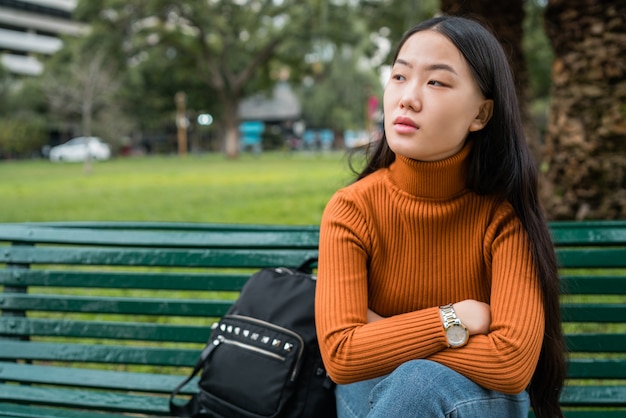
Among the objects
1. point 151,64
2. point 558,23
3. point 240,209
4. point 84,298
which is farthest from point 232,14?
point 84,298

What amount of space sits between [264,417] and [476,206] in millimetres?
801

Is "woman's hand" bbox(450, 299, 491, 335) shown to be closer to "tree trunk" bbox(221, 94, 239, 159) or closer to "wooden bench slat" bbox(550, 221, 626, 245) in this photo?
"wooden bench slat" bbox(550, 221, 626, 245)

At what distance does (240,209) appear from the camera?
909cm

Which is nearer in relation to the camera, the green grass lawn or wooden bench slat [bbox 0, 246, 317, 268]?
wooden bench slat [bbox 0, 246, 317, 268]

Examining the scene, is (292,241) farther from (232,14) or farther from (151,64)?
(151,64)

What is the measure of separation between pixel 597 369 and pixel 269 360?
1128mm

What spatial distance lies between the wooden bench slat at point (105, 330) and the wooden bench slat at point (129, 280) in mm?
137

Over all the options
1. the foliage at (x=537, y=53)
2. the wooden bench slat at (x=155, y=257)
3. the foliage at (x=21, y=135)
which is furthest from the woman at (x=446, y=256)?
the foliage at (x=21, y=135)

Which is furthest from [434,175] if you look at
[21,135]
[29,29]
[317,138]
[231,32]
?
[29,29]

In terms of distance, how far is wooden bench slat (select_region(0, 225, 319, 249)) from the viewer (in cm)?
239

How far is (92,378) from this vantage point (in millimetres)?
2502

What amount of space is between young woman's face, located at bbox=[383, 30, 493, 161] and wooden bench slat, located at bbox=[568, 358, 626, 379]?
39.6 inches

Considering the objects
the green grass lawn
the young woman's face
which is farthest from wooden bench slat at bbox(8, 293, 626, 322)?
the green grass lawn

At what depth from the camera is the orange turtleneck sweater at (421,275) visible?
5.27 feet
